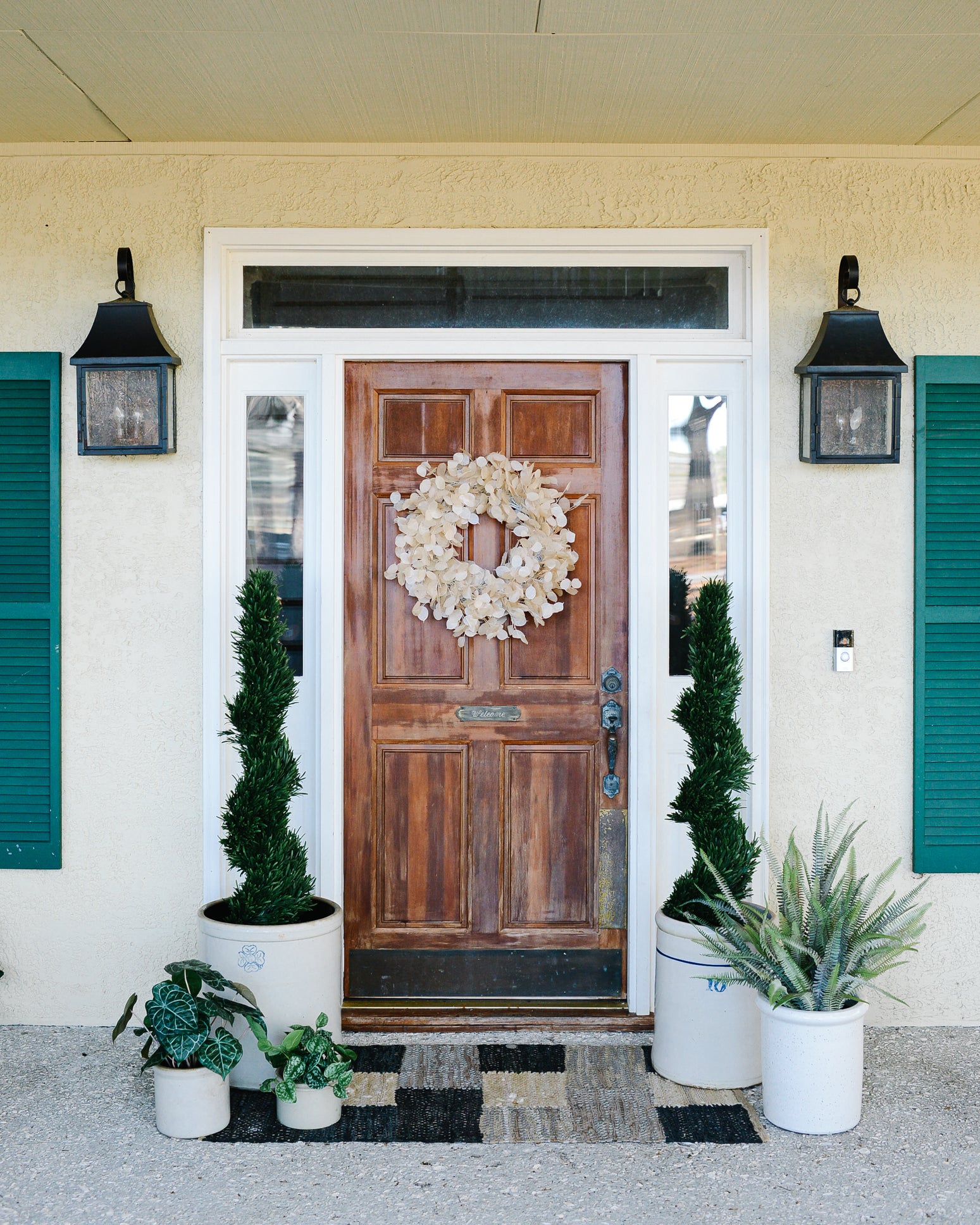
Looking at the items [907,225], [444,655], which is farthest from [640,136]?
[444,655]

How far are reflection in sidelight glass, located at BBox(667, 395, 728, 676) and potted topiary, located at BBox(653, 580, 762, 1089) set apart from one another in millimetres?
394

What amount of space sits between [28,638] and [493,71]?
2.16 m

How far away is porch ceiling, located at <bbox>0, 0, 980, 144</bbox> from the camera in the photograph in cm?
244

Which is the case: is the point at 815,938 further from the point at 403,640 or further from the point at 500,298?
the point at 500,298

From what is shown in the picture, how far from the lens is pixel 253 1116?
268 cm

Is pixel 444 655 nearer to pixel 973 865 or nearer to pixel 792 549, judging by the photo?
pixel 792 549

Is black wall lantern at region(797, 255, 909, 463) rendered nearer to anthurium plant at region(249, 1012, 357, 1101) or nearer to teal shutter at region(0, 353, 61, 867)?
anthurium plant at region(249, 1012, 357, 1101)

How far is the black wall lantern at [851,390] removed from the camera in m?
3.07

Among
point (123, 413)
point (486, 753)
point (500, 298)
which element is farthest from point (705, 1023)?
point (123, 413)

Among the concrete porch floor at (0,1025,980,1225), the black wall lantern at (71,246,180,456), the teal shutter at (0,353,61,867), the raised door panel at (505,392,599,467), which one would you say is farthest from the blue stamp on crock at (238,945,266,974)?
the raised door panel at (505,392,599,467)

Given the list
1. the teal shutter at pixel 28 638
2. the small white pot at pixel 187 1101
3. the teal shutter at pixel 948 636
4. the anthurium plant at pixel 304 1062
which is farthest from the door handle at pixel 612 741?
the teal shutter at pixel 28 638

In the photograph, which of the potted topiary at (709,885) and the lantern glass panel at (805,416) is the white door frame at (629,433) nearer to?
the lantern glass panel at (805,416)

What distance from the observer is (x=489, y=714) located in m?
3.29

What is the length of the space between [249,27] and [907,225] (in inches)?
79.8
